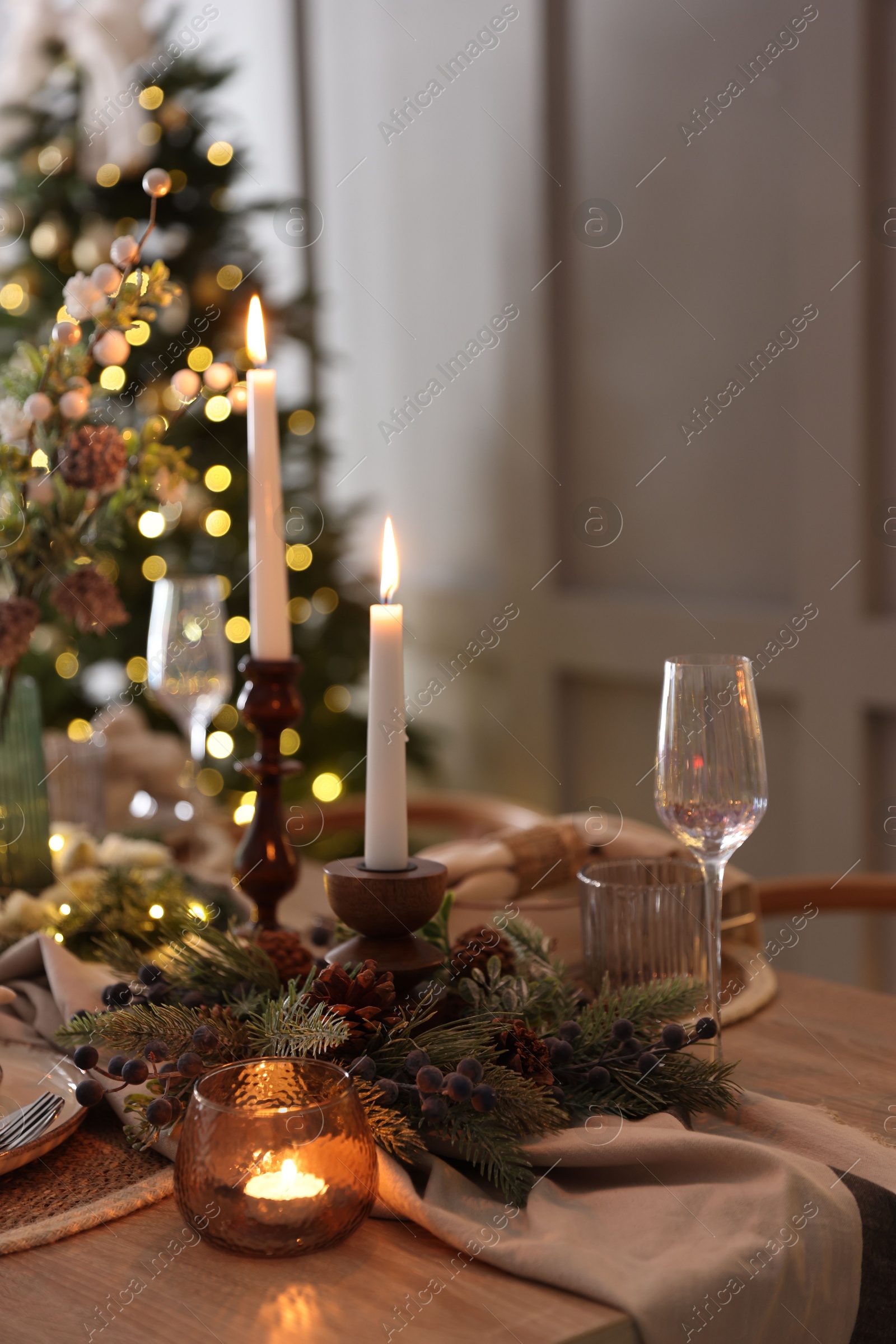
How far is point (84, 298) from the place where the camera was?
0.96m

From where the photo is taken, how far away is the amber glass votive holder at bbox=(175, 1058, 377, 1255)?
604 millimetres

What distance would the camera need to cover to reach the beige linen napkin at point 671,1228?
59 centimetres

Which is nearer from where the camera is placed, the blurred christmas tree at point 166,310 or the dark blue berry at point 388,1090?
the dark blue berry at point 388,1090

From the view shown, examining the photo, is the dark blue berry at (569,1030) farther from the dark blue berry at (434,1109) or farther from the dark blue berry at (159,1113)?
the dark blue berry at (159,1113)

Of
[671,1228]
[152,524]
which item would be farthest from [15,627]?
[152,524]

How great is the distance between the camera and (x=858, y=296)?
2.13 metres

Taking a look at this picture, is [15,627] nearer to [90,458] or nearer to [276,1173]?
[90,458]

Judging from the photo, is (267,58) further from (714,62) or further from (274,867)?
(274,867)

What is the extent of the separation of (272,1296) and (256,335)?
65 cm

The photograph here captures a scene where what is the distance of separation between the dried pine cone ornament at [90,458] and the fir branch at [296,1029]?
1.51 feet

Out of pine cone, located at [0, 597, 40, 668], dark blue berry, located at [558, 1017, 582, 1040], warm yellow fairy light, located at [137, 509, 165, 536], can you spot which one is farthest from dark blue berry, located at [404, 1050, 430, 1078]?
warm yellow fairy light, located at [137, 509, 165, 536]

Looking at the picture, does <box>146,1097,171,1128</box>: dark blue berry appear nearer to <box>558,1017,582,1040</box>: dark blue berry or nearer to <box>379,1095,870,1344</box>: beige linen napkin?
<box>379,1095,870,1344</box>: beige linen napkin

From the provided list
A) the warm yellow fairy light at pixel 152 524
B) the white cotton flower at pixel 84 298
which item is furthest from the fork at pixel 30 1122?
the warm yellow fairy light at pixel 152 524

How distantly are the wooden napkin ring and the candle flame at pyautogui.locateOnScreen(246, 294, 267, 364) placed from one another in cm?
46
